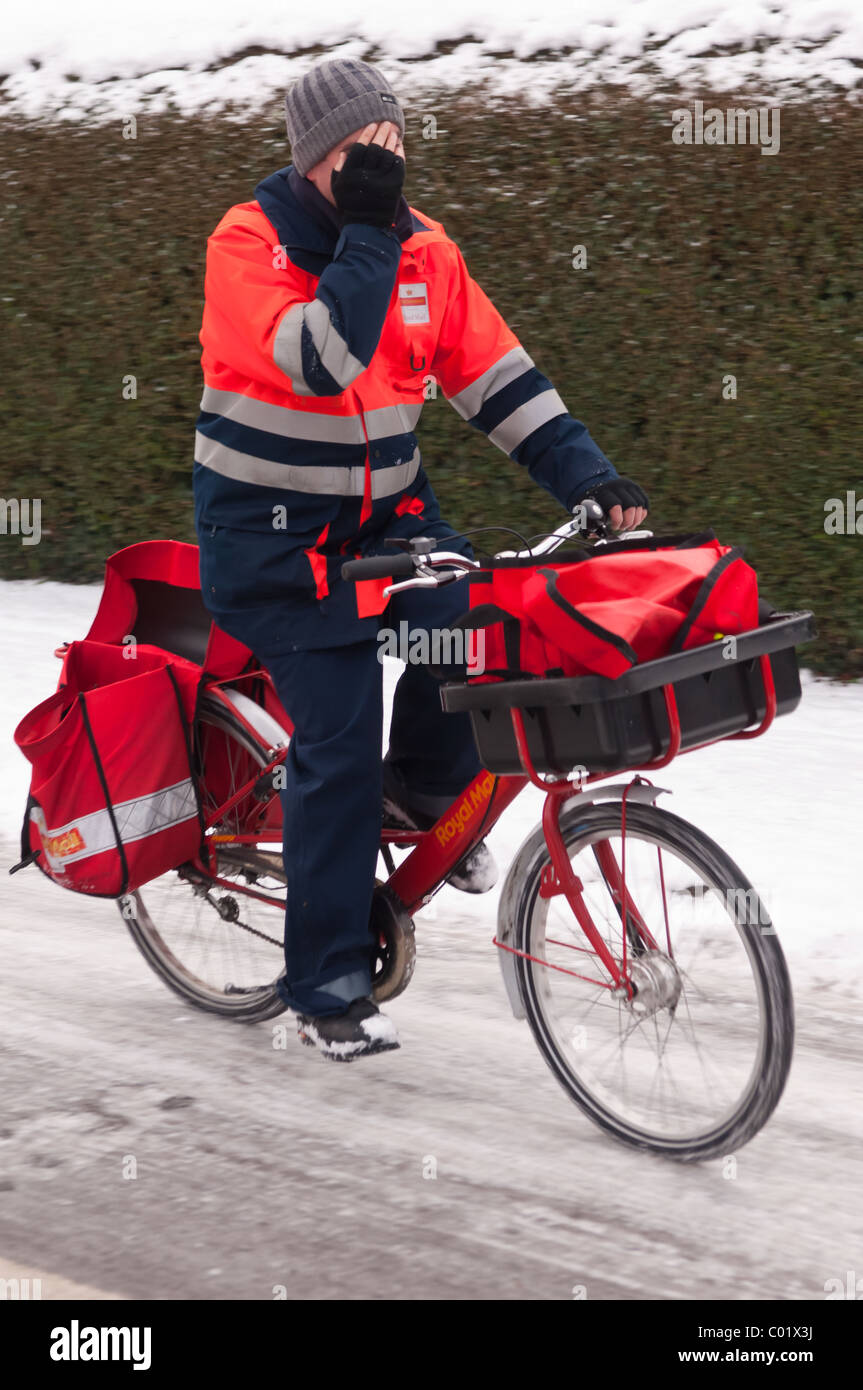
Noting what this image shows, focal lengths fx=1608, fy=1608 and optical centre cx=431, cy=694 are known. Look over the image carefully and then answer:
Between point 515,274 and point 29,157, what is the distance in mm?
2802

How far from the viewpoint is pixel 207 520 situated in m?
3.27

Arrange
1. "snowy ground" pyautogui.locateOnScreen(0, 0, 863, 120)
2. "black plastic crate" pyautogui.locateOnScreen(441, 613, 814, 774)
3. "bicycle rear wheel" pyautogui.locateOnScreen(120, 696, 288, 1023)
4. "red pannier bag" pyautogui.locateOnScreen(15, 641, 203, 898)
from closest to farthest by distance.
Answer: "black plastic crate" pyautogui.locateOnScreen(441, 613, 814, 774) < "red pannier bag" pyautogui.locateOnScreen(15, 641, 203, 898) < "bicycle rear wheel" pyautogui.locateOnScreen(120, 696, 288, 1023) < "snowy ground" pyautogui.locateOnScreen(0, 0, 863, 120)

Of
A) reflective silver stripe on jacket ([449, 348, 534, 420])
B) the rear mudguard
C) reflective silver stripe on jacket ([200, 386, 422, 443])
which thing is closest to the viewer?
the rear mudguard

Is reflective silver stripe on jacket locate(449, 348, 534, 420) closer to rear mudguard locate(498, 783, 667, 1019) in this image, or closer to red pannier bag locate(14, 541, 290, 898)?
red pannier bag locate(14, 541, 290, 898)

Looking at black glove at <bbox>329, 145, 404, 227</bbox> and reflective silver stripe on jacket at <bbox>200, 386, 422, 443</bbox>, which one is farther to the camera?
reflective silver stripe on jacket at <bbox>200, 386, 422, 443</bbox>

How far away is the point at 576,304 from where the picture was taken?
6453mm

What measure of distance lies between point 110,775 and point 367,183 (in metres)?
1.43

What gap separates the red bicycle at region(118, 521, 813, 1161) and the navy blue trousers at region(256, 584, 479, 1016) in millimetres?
139

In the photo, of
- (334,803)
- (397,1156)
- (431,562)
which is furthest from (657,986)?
(431,562)

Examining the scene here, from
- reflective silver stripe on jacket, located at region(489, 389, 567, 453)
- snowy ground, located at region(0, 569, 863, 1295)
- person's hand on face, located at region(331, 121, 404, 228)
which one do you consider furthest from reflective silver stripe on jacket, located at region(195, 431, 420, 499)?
snowy ground, located at region(0, 569, 863, 1295)

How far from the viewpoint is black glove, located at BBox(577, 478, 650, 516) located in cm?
316

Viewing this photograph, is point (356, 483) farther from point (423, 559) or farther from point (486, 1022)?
point (486, 1022)

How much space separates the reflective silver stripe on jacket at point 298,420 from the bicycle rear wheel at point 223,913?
814mm

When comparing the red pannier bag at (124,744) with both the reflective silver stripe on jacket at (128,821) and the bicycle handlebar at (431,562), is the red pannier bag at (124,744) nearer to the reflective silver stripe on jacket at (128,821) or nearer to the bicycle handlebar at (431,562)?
the reflective silver stripe on jacket at (128,821)
